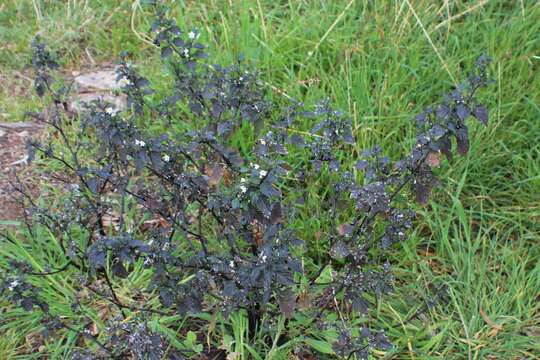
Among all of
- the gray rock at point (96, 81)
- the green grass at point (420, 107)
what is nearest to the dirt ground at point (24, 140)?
the gray rock at point (96, 81)

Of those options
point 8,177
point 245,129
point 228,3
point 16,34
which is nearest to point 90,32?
point 16,34

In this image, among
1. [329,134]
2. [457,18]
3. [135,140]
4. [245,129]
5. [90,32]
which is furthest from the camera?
[90,32]

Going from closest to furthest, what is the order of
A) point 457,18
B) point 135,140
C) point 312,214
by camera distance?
point 135,140
point 312,214
point 457,18

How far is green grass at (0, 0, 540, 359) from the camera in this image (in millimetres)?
2242

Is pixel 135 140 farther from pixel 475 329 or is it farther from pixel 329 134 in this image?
pixel 475 329

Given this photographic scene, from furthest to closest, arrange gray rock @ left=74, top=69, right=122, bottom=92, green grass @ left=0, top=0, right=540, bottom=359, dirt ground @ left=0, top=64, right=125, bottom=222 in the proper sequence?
gray rock @ left=74, top=69, right=122, bottom=92, dirt ground @ left=0, top=64, right=125, bottom=222, green grass @ left=0, top=0, right=540, bottom=359

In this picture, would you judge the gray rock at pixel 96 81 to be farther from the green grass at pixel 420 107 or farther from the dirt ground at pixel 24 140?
the green grass at pixel 420 107

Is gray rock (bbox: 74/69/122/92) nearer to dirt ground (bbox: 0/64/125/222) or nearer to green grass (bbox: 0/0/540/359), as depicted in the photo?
dirt ground (bbox: 0/64/125/222)

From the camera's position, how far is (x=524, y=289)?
7.70ft

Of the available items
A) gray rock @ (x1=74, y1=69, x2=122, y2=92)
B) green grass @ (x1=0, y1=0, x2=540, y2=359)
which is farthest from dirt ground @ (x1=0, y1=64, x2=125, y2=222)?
green grass @ (x1=0, y1=0, x2=540, y2=359)

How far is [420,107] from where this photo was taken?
113 inches

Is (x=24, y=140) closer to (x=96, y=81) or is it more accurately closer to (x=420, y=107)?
(x=96, y=81)

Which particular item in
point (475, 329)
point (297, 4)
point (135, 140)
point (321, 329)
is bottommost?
point (475, 329)

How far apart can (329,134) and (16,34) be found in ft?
9.00
